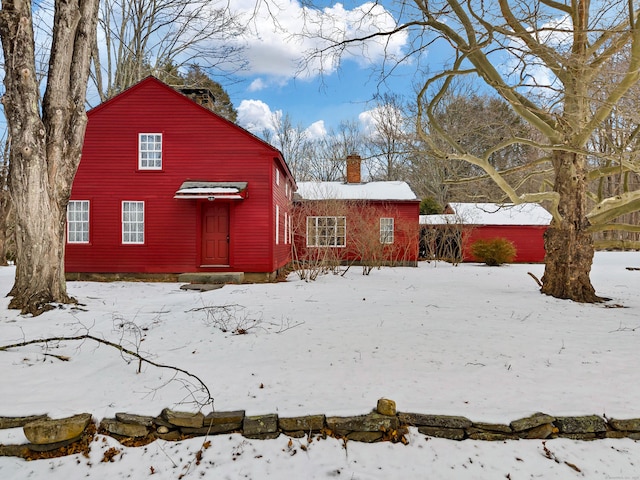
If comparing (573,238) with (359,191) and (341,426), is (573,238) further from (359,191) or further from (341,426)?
(359,191)

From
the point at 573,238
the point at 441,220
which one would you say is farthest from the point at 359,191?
the point at 573,238

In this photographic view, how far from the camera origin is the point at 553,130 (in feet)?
24.6

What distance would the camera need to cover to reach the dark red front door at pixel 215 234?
11.3 m

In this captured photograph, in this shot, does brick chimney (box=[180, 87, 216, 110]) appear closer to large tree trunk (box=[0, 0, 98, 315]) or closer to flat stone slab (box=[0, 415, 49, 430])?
large tree trunk (box=[0, 0, 98, 315])

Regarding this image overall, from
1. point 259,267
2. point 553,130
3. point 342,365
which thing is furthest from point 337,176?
point 342,365

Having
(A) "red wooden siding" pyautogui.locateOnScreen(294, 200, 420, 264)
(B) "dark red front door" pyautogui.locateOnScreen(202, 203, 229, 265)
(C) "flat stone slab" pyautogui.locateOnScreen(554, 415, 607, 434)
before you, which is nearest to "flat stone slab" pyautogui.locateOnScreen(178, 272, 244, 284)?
(B) "dark red front door" pyautogui.locateOnScreen(202, 203, 229, 265)

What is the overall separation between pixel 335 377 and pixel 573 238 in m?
6.78

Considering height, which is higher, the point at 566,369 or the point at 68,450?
the point at 566,369

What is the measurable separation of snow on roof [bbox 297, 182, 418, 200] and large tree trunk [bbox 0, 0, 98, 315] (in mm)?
11180

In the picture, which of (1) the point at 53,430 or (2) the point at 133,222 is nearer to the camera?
(1) the point at 53,430

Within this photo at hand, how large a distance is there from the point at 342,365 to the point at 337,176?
28.2m

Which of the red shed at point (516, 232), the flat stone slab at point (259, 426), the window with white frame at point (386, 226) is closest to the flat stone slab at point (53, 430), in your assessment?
the flat stone slab at point (259, 426)

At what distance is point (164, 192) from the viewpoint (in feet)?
36.7

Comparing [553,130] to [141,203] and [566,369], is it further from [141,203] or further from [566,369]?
[141,203]
